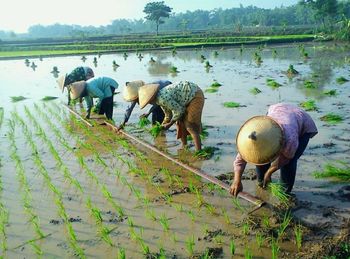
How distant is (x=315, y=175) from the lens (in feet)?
14.5

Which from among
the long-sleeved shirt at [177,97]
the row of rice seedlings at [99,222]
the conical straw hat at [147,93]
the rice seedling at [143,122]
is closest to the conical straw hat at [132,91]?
the conical straw hat at [147,93]

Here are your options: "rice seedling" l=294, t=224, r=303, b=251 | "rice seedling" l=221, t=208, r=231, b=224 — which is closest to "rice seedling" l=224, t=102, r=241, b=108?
"rice seedling" l=221, t=208, r=231, b=224

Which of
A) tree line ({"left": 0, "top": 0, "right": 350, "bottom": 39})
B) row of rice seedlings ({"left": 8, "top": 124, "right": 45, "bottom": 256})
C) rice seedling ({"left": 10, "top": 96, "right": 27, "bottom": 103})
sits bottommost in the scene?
row of rice seedlings ({"left": 8, "top": 124, "right": 45, "bottom": 256})

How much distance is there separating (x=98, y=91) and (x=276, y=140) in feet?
16.1

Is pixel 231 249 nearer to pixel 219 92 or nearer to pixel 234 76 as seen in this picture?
pixel 219 92

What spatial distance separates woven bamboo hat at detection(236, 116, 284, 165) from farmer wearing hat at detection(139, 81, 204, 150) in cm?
217

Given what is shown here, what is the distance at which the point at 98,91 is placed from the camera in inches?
288

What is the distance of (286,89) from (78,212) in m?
7.62

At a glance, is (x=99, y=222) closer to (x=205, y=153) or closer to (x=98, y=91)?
(x=205, y=153)

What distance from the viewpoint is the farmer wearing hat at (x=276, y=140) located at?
308 centimetres

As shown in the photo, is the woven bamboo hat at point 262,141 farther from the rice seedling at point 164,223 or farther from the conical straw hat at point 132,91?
the conical straw hat at point 132,91

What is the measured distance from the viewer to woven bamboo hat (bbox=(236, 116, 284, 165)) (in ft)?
10.1

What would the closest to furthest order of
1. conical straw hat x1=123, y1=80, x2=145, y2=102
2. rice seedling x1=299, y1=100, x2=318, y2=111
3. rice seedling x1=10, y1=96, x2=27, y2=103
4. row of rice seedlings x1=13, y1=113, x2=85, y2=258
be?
row of rice seedlings x1=13, y1=113, x2=85, y2=258 < conical straw hat x1=123, y1=80, x2=145, y2=102 < rice seedling x1=299, y1=100, x2=318, y2=111 < rice seedling x1=10, y1=96, x2=27, y2=103

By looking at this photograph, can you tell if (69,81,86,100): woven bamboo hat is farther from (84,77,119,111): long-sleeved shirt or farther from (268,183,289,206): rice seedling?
(268,183,289,206): rice seedling
